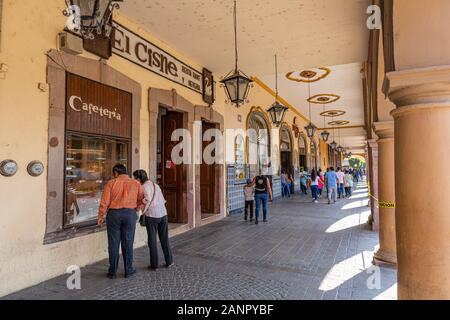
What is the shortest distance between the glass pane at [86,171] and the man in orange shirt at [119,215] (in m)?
0.70

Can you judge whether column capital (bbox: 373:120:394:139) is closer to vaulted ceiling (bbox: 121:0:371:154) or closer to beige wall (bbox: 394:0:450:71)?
vaulted ceiling (bbox: 121:0:371:154)

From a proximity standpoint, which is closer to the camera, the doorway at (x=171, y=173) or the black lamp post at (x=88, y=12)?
the black lamp post at (x=88, y=12)

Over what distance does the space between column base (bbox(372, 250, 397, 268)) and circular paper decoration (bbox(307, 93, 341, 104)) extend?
7963 mm

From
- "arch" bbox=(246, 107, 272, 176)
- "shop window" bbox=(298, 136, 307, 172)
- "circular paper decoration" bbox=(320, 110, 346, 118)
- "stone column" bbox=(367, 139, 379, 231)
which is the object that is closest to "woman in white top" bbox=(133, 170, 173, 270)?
"stone column" bbox=(367, 139, 379, 231)

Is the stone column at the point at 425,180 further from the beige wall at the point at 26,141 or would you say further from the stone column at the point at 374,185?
the stone column at the point at 374,185

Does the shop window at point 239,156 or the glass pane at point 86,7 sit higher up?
the glass pane at point 86,7

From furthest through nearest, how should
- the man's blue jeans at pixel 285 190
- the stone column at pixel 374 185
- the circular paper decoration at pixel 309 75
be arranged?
the man's blue jeans at pixel 285 190
the circular paper decoration at pixel 309 75
the stone column at pixel 374 185

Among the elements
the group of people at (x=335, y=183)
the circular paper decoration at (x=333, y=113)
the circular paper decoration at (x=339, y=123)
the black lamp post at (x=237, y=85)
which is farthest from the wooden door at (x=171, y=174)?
the circular paper decoration at (x=339, y=123)

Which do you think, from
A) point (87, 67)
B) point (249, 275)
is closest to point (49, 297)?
point (249, 275)

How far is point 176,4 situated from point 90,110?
82.5 inches

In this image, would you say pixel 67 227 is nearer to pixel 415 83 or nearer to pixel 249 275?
pixel 249 275

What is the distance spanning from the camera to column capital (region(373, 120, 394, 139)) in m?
4.28

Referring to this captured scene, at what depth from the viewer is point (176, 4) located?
15.4ft

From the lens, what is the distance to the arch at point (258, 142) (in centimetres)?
1010
